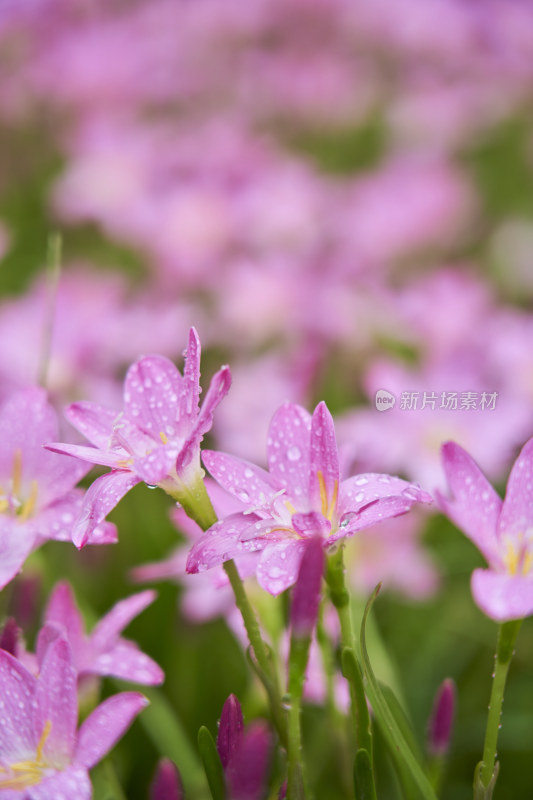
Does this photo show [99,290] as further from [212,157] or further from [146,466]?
[146,466]

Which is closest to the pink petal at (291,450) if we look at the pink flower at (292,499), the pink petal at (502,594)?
the pink flower at (292,499)

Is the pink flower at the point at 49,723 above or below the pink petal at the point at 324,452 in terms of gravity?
below

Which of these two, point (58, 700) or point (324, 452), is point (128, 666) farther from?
point (324, 452)

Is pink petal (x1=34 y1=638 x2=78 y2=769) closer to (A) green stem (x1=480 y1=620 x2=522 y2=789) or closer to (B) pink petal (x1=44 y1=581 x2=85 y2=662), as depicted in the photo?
(B) pink petal (x1=44 y1=581 x2=85 y2=662)

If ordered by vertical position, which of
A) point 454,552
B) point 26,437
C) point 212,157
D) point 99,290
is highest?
point 26,437

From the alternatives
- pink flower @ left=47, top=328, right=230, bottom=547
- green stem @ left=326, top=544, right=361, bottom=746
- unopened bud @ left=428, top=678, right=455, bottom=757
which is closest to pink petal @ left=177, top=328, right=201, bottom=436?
pink flower @ left=47, top=328, right=230, bottom=547

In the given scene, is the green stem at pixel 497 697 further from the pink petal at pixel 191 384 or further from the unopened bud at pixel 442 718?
the pink petal at pixel 191 384

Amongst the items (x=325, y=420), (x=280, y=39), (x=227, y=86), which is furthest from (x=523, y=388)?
(x=280, y=39)
